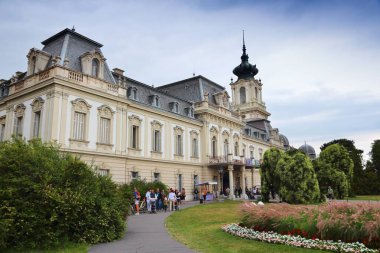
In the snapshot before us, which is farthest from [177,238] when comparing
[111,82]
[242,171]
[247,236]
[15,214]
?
[242,171]

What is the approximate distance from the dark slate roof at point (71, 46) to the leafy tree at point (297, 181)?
54.2ft

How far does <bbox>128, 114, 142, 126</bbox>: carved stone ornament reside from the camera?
101 ft

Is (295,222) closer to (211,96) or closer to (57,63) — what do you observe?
(57,63)

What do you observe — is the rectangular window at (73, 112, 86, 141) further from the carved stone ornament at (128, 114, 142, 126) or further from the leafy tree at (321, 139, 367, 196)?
the leafy tree at (321, 139, 367, 196)

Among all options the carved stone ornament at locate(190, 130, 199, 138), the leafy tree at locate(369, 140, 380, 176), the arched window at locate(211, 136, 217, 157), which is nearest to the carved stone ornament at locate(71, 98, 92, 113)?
the carved stone ornament at locate(190, 130, 199, 138)

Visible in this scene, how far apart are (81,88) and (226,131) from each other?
2368 centimetres

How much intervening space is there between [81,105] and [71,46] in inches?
211

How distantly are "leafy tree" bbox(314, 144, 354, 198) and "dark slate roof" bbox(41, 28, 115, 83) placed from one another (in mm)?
23120

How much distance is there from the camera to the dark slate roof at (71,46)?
2644 cm

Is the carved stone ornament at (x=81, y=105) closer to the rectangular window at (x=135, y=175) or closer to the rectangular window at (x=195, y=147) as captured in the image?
the rectangular window at (x=135, y=175)

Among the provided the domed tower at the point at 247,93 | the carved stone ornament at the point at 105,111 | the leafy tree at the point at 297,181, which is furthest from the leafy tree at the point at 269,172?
the domed tower at the point at 247,93

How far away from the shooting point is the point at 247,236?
11.7m

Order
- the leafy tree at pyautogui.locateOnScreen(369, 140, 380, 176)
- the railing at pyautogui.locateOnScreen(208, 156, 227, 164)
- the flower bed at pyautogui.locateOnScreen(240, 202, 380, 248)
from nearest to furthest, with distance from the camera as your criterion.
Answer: the flower bed at pyautogui.locateOnScreen(240, 202, 380, 248)
the railing at pyautogui.locateOnScreen(208, 156, 227, 164)
the leafy tree at pyautogui.locateOnScreen(369, 140, 380, 176)

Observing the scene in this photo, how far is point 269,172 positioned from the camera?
89.7ft
